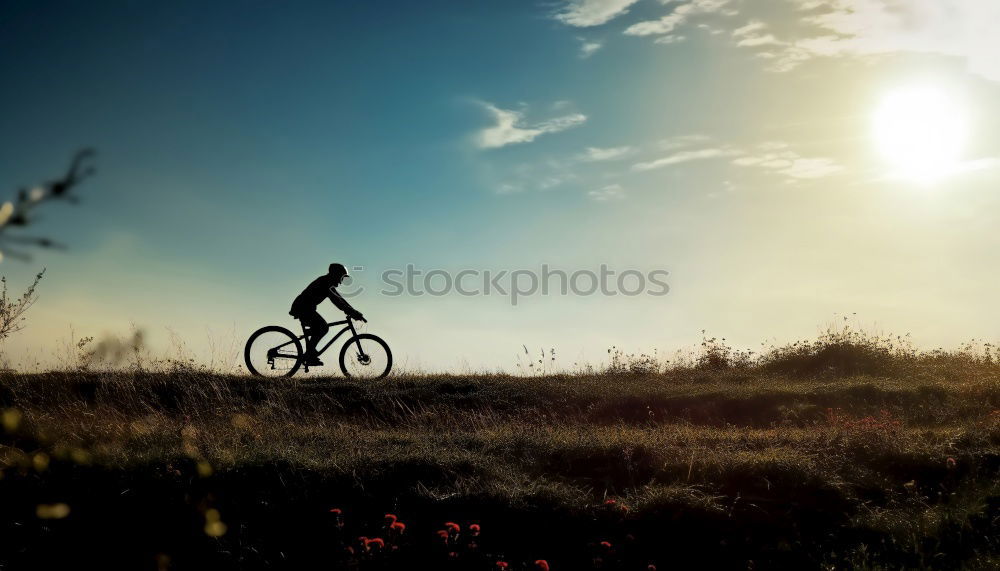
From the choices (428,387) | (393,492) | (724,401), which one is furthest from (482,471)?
(724,401)

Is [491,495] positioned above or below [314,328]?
below

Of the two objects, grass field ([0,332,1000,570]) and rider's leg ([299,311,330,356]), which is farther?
rider's leg ([299,311,330,356])

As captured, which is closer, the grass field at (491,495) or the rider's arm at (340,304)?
the grass field at (491,495)

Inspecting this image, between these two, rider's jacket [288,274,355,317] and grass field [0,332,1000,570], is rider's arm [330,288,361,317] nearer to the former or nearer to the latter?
rider's jacket [288,274,355,317]

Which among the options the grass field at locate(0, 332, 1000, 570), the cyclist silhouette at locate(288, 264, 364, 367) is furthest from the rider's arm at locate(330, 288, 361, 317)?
the grass field at locate(0, 332, 1000, 570)

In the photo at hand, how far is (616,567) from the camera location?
6.83 meters

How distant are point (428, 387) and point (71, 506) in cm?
867

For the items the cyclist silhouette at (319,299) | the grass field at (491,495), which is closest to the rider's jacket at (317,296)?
the cyclist silhouette at (319,299)

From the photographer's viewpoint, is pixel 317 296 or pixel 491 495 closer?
pixel 491 495

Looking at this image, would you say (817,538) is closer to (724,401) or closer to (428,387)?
(724,401)

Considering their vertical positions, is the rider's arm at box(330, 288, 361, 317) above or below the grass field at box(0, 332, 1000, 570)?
above

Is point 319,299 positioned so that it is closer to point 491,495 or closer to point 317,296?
point 317,296

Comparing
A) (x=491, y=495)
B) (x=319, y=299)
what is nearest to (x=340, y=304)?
(x=319, y=299)

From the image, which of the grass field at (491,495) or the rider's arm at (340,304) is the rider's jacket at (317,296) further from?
the grass field at (491,495)
